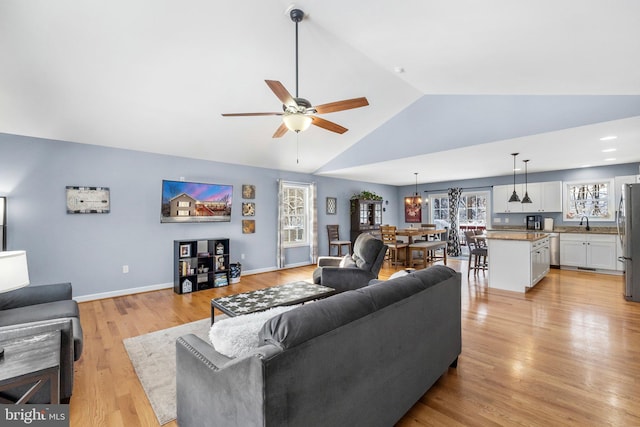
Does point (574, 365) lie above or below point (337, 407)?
below

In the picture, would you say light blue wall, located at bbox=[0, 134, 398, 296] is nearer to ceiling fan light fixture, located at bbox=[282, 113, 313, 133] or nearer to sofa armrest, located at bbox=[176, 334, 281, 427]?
ceiling fan light fixture, located at bbox=[282, 113, 313, 133]

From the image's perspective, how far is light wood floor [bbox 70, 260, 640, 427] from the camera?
74.4 inches

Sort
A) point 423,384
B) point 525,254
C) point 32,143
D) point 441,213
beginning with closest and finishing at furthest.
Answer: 1. point 423,384
2. point 32,143
3. point 525,254
4. point 441,213

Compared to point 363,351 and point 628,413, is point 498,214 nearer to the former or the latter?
point 628,413

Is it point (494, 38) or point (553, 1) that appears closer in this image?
point (553, 1)

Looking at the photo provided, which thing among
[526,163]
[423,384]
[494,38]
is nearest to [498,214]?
[526,163]

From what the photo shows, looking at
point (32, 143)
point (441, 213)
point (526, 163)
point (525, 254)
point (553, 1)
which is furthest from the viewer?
point (441, 213)

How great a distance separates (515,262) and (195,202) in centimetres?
580

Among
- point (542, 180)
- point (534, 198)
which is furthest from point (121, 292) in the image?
point (542, 180)

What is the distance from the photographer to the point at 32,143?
399cm

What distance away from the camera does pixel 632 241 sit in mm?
4250

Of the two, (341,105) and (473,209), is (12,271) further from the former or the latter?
(473,209)

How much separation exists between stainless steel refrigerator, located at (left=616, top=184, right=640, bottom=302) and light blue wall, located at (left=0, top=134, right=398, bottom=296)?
657 cm

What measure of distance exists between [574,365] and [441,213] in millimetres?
7110
